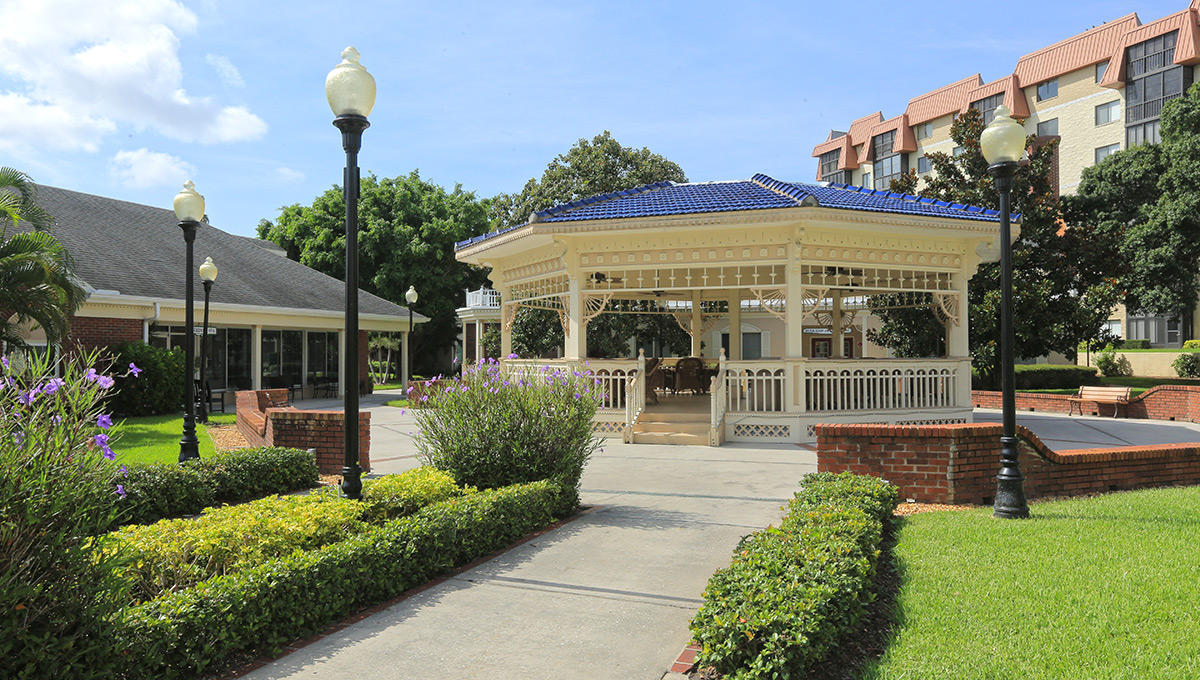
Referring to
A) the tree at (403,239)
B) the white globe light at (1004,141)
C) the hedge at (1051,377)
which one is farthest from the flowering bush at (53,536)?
the tree at (403,239)

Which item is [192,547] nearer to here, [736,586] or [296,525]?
[296,525]

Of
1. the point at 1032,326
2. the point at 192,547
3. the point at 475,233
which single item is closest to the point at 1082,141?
the point at 1032,326

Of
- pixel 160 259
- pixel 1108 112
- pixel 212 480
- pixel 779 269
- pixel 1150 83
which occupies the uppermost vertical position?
pixel 1150 83

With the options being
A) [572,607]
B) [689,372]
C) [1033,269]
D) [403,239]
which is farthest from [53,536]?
[403,239]

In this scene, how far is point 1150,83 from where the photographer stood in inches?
1582

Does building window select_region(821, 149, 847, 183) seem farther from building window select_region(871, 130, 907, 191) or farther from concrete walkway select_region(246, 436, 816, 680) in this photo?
concrete walkway select_region(246, 436, 816, 680)

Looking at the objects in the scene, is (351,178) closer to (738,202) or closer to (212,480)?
(212,480)

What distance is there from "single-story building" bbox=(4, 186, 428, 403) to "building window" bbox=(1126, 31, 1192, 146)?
39.5 m

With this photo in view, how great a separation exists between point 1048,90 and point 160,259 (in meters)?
48.6

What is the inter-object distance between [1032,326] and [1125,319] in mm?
28004

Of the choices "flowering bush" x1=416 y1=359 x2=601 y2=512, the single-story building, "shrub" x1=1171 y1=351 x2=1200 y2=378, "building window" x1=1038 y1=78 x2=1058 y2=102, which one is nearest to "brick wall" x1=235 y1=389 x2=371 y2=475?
"flowering bush" x1=416 y1=359 x2=601 y2=512

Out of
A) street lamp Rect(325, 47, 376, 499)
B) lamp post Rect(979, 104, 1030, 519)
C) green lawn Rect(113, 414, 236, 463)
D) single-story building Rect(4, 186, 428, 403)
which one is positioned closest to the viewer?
street lamp Rect(325, 47, 376, 499)

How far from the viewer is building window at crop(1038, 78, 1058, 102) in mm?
45656

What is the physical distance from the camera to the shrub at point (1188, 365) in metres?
32.6
